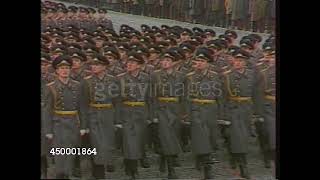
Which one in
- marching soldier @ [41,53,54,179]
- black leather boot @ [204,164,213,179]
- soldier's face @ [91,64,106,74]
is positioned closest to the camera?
marching soldier @ [41,53,54,179]

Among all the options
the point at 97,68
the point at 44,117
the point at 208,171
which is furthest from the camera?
the point at 208,171

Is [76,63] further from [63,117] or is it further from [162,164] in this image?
[162,164]

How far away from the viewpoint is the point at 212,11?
16.7ft

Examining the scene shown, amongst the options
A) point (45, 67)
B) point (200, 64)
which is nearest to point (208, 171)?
point (200, 64)

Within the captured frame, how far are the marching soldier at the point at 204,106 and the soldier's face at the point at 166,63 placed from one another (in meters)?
0.19

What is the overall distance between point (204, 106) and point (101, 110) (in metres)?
0.95

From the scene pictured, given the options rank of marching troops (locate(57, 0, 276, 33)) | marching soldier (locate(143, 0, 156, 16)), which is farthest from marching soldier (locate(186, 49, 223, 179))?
marching soldier (locate(143, 0, 156, 16))

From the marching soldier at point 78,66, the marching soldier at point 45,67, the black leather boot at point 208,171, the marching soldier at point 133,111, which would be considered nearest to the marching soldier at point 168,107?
the marching soldier at point 133,111

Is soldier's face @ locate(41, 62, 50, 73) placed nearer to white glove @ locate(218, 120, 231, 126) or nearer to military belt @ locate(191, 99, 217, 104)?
military belt @ locate(191, 99, 217, 104)

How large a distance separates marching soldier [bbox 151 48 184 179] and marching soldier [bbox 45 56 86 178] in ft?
2.33

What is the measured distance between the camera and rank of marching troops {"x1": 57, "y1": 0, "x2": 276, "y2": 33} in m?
5.01

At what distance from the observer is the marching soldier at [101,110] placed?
16.2ft

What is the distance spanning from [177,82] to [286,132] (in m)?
1.14
